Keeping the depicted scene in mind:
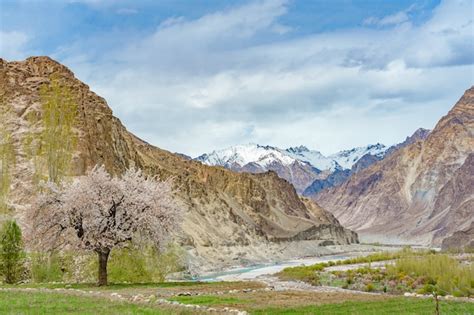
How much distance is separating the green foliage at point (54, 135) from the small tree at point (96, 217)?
54.8m

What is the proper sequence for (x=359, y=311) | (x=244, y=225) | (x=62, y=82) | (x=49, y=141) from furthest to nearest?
(x=244, y=225)
(x=62, y=82)
(x=49, y=141)
(x=359, y=311)

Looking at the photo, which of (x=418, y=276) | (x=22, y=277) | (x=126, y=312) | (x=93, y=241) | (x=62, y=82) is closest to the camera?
(x=126, y=312)

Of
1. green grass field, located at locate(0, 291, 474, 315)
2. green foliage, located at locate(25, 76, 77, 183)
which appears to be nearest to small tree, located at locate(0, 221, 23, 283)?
green grass field, located at locate(0, 291, 474, 315)

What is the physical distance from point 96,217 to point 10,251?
1316 cm

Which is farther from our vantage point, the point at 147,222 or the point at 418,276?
the point at 418,276

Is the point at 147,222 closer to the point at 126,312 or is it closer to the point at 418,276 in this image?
the point at 126,312

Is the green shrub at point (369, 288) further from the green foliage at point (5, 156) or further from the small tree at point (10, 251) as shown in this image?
the green foliage at point (5, 156)

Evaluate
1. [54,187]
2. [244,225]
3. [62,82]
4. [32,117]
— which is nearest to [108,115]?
[62,82]

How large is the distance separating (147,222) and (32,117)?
2907 inches

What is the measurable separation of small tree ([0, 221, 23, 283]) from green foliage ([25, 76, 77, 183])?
147 feet

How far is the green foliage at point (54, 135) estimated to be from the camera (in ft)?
332

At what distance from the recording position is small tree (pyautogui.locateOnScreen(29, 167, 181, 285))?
4209 centimetres

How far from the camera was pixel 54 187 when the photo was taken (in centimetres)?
4344

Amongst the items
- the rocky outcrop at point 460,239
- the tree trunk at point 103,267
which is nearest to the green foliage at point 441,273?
the tree trunk at point 103,267
